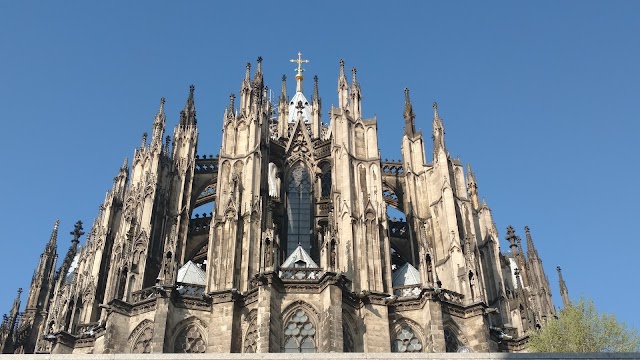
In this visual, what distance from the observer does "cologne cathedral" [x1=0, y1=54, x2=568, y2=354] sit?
30.1 m

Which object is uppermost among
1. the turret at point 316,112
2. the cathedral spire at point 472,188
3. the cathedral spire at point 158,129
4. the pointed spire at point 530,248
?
the turret at point 316,112

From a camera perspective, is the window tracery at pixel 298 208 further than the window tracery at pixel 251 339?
Yes

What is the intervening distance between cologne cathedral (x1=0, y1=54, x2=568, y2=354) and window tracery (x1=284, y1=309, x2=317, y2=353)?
0.06 meters

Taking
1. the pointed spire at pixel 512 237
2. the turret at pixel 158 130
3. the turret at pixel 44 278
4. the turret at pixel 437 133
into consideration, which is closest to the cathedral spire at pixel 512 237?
the pointed spire at pixel 512 237

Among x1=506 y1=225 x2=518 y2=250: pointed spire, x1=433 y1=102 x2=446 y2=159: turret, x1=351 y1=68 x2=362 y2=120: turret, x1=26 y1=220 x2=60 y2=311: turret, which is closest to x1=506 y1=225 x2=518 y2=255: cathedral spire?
x1=506 y1=225 x2=518 y2=250: pointed spire

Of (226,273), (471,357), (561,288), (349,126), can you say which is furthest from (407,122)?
(471,357)

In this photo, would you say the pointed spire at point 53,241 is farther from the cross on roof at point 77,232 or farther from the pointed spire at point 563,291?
the pointed spire at point 563,291

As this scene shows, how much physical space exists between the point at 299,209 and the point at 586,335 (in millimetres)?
19705

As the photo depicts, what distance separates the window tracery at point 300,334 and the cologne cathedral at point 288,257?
62mm

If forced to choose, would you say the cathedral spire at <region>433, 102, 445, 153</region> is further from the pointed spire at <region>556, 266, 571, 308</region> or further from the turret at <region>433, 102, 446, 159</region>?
the pointed spire at <region>556, 266, 571, 308</region>

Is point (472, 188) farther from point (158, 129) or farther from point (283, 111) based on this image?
point (283, 111)

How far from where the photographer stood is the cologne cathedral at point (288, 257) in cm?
3012

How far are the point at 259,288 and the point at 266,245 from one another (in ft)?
8.44

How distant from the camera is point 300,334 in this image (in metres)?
29.4
